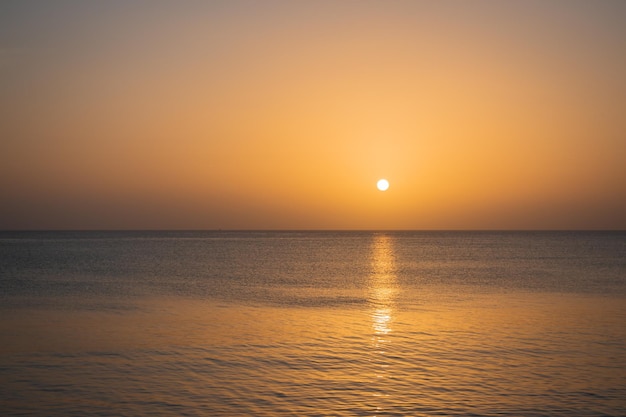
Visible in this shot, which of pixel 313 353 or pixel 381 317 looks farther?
pixel 381 317

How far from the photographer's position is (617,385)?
57.1 feet

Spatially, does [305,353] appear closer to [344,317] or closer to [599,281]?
[344,317]

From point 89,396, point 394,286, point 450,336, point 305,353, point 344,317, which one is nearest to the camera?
point 89,396

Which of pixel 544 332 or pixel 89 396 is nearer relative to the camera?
pixel 89 396

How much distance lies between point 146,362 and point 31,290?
27.9 meters

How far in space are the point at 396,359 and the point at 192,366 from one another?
6410mm

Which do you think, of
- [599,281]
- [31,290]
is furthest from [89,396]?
[599,281]

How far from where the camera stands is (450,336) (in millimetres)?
24938

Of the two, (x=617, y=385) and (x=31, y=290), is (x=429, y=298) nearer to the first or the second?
(x=617, y=385)

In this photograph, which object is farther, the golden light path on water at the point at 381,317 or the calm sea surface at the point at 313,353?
the golden light path on water at the point at 381,317

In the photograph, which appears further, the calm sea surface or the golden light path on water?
the golden light path on water

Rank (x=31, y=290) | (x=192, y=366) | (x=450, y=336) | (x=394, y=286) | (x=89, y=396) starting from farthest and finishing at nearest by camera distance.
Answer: (x=394, y=286) < (x=31, y=290) < (x=450, y=336) < (x=192, y=366) < (x=89, y=396)

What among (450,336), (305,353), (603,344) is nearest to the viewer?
(305,353)

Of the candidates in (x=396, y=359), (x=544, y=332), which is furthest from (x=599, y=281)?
(x=396, y=359)
